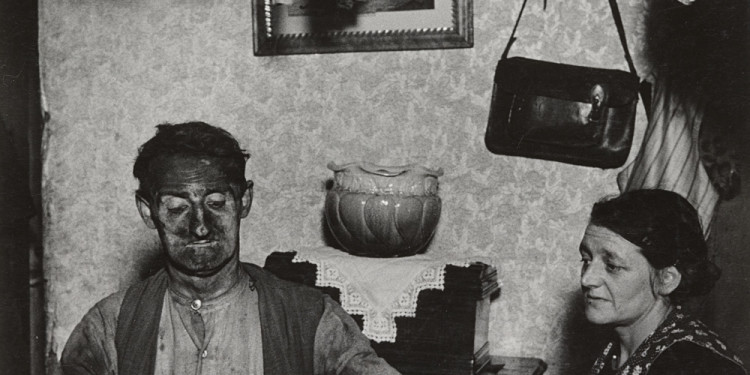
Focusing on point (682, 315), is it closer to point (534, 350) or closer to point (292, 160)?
point (534, 350)

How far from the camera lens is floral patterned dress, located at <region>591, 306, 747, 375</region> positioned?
194cm

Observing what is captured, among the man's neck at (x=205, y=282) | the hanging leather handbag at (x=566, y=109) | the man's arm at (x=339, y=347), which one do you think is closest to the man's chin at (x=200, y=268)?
the man's neck at (x=205, y=282)

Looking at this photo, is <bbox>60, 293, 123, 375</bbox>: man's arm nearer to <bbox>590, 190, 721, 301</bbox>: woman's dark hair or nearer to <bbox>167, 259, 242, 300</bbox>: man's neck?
<bbox>167, 259, 242, 300</bbox>: man's neck

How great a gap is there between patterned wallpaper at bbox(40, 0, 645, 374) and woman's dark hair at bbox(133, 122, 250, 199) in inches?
41.6

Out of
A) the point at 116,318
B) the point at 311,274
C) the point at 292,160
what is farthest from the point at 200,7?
the point at 116,318

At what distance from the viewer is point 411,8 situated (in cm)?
331

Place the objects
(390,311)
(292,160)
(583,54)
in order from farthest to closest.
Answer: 1. (292,160)
2. (583,54)
3. (390,311)

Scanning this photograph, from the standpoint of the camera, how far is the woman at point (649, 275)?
6.78ft

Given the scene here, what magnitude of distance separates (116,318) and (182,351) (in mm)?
235

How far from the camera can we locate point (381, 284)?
9.27 feet

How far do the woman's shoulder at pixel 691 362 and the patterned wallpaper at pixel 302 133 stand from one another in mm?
1230

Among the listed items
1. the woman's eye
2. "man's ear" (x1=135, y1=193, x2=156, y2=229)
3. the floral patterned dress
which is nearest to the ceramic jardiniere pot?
"man's ear" (x1=135, y1=193, x2=156, y2=229)

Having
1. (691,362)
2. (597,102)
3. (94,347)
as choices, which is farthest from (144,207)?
(597,102)

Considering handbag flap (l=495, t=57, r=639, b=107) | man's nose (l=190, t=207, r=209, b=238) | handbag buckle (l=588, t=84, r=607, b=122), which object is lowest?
man's nose (l=190, t=207, r=209, b=238)
